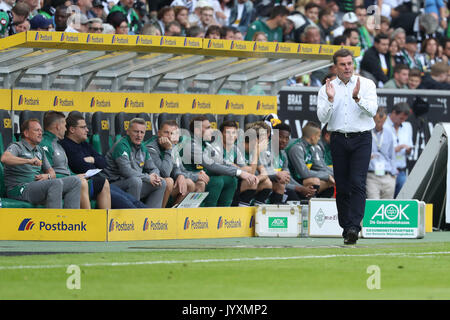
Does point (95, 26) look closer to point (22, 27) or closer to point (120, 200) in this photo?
point (22, 27)

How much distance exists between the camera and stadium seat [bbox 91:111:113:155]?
16.4 metres

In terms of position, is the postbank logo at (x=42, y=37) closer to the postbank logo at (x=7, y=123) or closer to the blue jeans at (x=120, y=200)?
the postbank logo at (x=7, y=123)

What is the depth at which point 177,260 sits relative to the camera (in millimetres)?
10789

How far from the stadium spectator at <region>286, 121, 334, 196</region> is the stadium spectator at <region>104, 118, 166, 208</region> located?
3039 millimetres

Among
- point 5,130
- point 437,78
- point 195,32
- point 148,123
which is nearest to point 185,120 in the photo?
point 148,123

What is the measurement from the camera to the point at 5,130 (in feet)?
50.3

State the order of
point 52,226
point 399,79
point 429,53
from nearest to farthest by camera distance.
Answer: point 52,226, point 399,79, point 429,53

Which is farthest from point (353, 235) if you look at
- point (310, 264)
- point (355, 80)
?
point (310, 264)

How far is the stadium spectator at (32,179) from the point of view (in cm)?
1407

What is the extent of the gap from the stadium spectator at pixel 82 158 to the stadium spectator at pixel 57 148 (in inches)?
2.8

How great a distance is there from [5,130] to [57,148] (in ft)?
3.19

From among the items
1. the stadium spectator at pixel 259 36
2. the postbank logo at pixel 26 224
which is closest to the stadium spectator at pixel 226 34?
the stadium spectator at pixel 259 36
